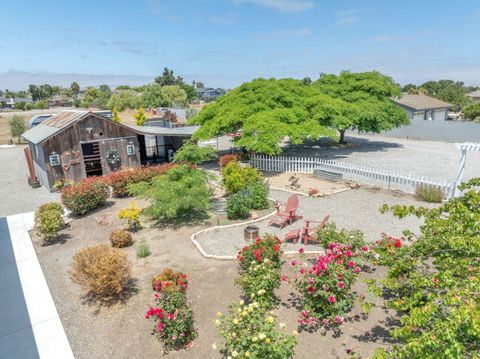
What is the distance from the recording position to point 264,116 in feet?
60.4

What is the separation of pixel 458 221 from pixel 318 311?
3290 mm

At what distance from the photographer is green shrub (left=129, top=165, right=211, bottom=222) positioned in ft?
39.1

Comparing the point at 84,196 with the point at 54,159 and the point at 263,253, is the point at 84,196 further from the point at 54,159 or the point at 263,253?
the point at 263,253

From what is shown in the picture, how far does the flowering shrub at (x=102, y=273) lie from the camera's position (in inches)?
293

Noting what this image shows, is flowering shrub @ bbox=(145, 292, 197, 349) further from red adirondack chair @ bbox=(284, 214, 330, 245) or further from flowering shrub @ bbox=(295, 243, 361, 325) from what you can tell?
red adirondack chair @ bbox=(284, 214, 330, 245)

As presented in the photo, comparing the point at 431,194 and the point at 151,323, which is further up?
the point at 431,194

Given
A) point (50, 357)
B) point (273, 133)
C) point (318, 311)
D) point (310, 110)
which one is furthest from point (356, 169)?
point (50, 357)

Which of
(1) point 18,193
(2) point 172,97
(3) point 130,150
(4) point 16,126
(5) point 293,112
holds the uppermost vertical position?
(2) point 172,97

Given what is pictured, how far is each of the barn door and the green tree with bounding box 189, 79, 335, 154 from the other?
21.3ft

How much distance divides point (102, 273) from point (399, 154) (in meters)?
23.8

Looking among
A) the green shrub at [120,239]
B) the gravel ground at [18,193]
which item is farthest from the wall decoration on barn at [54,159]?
the green shrub at [120,239]

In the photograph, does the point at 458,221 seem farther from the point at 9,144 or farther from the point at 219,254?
the point at 9,144

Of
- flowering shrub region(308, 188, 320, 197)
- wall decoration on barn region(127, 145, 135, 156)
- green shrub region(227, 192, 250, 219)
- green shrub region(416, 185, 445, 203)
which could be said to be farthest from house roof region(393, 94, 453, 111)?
wall decoration on barn region(127, 145, 135, 156)

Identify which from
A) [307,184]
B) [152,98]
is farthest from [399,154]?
[152,98]
